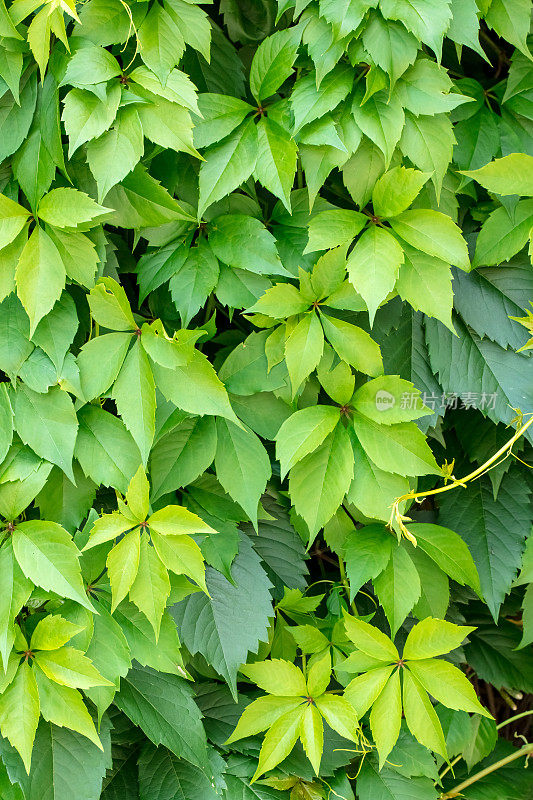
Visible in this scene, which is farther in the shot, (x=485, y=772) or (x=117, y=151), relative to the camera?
(x=485, y=772)

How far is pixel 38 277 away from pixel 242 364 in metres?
0.30

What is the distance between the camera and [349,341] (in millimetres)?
973

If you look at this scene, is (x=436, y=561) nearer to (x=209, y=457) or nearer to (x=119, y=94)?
(x=209, y=457)

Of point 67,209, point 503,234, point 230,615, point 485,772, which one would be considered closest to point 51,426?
point 67,209

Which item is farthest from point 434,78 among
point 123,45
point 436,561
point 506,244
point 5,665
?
point 5,665

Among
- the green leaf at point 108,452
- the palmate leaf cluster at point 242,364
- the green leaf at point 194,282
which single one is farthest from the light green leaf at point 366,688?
the green leaf at point 194,282

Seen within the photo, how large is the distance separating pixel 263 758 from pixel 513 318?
758mm

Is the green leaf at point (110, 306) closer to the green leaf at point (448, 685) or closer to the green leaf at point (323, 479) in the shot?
the green leaf at point (323, 479)

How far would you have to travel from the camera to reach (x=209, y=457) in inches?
39.3

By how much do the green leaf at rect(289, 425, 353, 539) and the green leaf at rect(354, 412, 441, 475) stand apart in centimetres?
3

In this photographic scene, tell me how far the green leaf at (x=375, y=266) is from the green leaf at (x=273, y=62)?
25 centimetres

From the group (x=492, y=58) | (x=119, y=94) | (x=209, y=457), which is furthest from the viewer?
(x=492, y=58)

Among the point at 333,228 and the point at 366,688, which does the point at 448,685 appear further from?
the point at 333,228

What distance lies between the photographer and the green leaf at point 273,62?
934 millimetres
